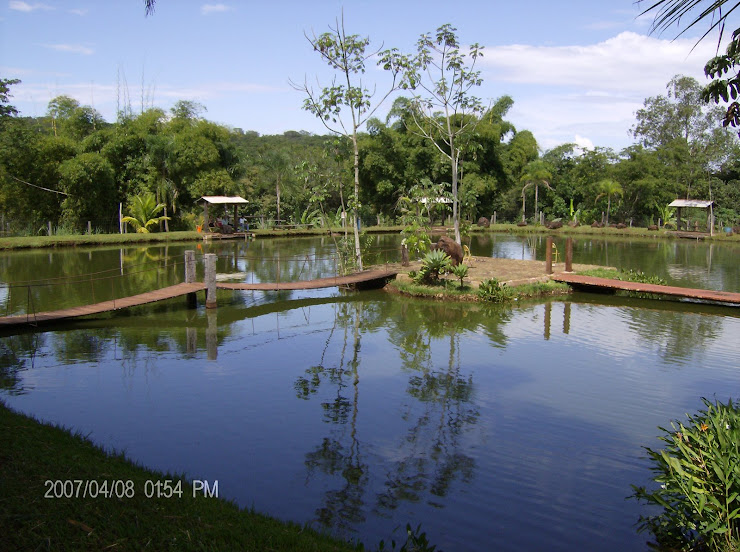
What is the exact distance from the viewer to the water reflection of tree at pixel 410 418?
229 inches


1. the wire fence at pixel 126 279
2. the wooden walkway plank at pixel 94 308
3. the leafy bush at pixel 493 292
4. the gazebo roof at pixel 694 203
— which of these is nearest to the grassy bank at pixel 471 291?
the leafy bush at pixel 493 292

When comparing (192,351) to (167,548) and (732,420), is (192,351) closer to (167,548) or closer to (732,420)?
(167,548)

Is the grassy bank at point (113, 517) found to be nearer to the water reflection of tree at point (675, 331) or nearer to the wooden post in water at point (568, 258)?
the water reflection of tree at point (675, 331)

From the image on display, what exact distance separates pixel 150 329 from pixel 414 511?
846 cm

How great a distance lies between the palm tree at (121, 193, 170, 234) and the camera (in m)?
34.1

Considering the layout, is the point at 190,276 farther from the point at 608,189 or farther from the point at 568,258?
the point at 608,189

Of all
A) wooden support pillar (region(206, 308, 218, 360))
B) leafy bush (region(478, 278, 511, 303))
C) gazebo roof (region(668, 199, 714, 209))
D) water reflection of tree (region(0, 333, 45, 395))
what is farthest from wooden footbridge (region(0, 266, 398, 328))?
gazebo roof (region(668, 199, 714, 209))

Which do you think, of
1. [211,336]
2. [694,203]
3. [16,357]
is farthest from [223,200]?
[694,203]

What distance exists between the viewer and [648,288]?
50.5 feet

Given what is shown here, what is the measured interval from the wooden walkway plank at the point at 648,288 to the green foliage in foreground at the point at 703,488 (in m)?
10.5

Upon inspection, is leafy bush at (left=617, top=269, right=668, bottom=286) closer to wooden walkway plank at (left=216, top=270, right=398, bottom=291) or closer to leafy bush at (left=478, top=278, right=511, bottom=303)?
leafy bush at (left=478, top=278, right=511, bottom=303)

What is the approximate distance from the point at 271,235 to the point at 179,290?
2306 centimetres

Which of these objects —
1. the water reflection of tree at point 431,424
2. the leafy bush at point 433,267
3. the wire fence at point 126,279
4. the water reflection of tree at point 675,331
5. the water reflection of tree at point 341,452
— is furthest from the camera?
the leafy bush at point 433,267

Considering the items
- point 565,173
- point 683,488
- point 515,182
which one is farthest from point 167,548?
point 565,173
